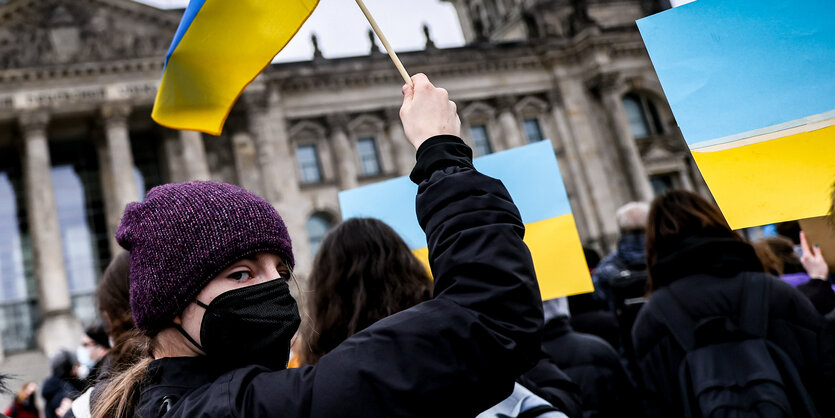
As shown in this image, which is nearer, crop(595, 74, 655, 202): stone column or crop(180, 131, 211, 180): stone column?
crop(180, 131, 211, 180): stone column

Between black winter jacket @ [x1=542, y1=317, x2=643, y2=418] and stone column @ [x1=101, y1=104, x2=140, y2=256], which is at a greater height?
stone column @ [x1=101, y1=104, x2=140, y2=256]

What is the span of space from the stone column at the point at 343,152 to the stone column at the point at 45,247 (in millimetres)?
11036

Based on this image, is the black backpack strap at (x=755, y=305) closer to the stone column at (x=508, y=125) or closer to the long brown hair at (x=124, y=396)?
the long brown hair at (x=124, y=396)

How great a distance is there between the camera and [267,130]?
90.9ft

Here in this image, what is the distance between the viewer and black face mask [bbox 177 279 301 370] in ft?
5.77

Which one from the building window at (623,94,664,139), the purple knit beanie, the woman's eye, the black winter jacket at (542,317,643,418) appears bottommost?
the black winter jacket at (542,317,643,418)

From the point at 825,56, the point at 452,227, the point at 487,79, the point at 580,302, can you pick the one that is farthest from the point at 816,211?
the point at 487,79

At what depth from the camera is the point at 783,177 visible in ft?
8.12

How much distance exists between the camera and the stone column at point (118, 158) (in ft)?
81.3

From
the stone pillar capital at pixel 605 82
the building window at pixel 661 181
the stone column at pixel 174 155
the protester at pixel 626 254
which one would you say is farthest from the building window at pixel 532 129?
the protester at pixel 626 254

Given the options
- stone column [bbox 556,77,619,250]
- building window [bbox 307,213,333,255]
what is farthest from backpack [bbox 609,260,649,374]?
stone column [bbox 556,77,619,250]

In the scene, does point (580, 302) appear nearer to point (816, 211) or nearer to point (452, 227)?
point (816, 211)

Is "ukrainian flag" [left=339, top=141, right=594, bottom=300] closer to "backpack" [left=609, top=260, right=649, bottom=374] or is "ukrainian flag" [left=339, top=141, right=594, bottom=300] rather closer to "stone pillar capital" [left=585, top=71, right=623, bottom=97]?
"backpack" [left=609, top=260, right=649, bottom=374]

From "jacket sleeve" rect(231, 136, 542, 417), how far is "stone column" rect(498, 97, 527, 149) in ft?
101
